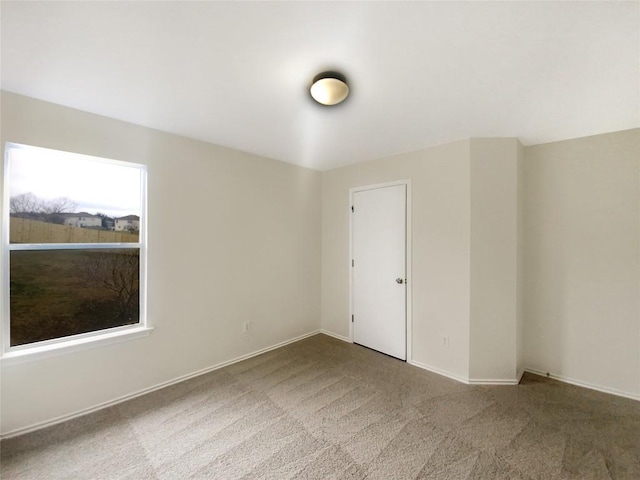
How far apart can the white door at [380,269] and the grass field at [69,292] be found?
8.17 feet

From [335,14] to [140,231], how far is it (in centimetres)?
232

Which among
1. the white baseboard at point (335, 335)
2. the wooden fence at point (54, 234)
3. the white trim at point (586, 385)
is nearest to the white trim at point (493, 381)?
the white trim at point (586, 385)

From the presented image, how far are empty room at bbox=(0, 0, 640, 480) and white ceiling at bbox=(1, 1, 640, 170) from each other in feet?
0.05

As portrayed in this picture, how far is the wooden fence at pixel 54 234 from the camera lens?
1940 millimetres

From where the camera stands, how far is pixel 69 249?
7.03 feet

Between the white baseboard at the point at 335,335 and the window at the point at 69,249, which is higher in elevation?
the window at the point at 69,249

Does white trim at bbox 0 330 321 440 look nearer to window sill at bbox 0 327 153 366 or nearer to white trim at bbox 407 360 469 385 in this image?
window sill at bbox 0 327 153 366

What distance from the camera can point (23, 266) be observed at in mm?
1967

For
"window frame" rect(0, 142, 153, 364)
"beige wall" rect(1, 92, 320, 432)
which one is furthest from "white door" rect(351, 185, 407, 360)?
"window frame" rect(0, 142, 153, 364)

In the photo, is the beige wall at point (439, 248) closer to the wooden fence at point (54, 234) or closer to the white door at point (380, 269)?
the white door at point (380, 269)

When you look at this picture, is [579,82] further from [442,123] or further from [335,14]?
[335,14]

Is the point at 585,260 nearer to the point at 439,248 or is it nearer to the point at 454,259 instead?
the point at 454,259

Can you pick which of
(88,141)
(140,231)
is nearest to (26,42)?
(88,141)

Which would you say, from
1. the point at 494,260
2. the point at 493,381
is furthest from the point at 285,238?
the point at 493,381
